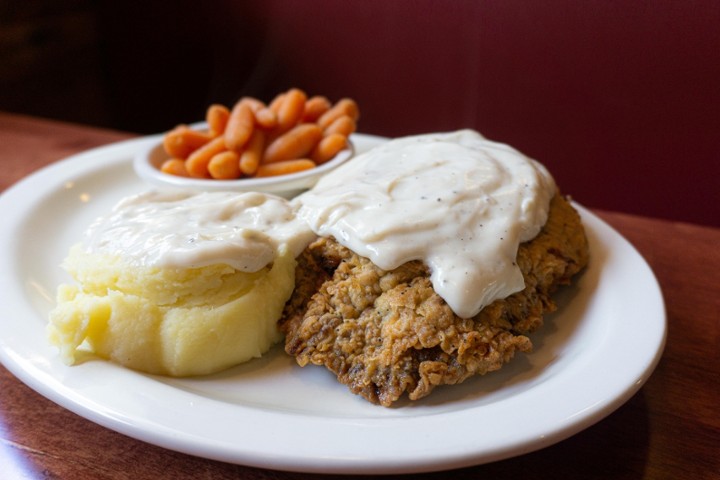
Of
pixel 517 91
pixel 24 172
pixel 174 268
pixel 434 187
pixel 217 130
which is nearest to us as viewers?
pixel 174 268

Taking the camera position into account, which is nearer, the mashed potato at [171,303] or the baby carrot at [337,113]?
the mashed potato at [171,303]

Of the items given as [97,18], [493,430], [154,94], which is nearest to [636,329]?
[493,430]

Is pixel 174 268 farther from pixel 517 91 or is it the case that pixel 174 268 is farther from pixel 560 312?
pixel 517 91

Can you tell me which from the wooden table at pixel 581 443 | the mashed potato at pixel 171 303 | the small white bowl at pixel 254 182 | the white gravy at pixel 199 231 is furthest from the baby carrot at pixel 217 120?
the wooden table at pixel 581 443

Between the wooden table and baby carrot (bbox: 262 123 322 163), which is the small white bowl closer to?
baby carrot (bbox: 262 123 322 163)

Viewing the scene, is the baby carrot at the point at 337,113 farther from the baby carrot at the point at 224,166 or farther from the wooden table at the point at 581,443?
the wooden table at the point at 581,443

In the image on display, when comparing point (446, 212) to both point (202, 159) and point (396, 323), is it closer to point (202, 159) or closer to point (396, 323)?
point (396, 323)
